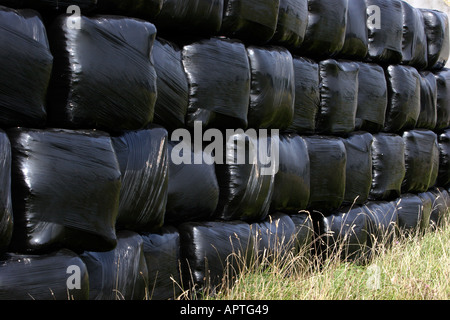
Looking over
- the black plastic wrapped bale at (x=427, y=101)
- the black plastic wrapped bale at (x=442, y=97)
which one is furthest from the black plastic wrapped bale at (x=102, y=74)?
the black plastic wrapped bale at (x=442, y=97)

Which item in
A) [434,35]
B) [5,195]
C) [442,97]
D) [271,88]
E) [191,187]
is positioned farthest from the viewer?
[442,97]

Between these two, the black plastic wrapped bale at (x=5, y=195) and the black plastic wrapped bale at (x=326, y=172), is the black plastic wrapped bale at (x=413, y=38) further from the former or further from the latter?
the black plastic wrapped bale at (x=5, y=195)

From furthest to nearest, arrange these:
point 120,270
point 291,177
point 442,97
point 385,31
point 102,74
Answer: point 442,97, point 385,31, point 291,177, point 120,270, point 102,74

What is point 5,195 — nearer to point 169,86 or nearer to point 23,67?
point 23,67

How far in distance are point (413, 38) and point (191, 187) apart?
8.03ft

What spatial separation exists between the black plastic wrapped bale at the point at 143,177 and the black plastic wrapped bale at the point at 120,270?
0.25ft

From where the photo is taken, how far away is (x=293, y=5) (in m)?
3.04

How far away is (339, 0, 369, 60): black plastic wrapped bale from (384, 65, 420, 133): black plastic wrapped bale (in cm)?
35

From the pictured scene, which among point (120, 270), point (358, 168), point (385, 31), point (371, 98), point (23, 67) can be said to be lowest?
point (358, 168)

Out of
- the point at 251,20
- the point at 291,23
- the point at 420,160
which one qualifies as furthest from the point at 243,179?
the point at 420,160

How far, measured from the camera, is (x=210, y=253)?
2.53 m
